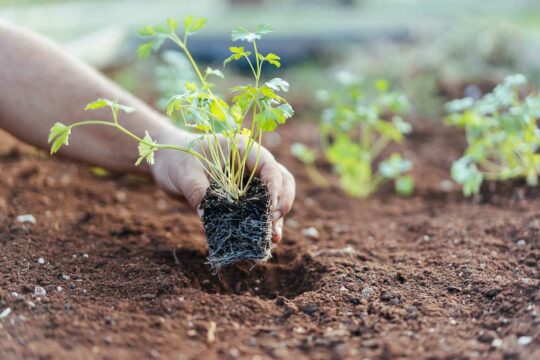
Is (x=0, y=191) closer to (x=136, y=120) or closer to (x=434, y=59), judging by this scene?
(x=136, y=120)

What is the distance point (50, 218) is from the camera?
2.42 meters

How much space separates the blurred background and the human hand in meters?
0.43

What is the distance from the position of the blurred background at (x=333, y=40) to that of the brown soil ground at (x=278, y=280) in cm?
62

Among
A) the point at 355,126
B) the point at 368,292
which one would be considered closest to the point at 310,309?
the point at 368,292

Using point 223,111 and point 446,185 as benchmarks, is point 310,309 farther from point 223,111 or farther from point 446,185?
point 446,185

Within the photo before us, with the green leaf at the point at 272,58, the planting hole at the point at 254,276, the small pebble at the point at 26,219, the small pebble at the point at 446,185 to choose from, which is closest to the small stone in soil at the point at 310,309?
the planting hole at the point at 254,276

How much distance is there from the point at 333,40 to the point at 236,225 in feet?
14.9

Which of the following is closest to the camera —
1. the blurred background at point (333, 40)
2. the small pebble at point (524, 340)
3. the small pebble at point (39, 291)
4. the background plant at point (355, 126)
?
the small pebble at point (524, 340)

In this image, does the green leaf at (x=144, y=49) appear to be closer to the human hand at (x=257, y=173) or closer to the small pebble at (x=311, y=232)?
the human hand at (x=257, y=173)

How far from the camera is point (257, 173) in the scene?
205 centimetres

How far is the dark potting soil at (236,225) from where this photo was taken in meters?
1.91

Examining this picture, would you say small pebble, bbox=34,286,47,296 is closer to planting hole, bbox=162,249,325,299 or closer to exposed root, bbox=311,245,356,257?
planting hole, bbox=162,249,325,299

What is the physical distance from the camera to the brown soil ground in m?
1.60

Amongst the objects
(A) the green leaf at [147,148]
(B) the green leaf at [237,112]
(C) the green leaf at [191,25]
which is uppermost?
(C) the green leaf at [191,25]
